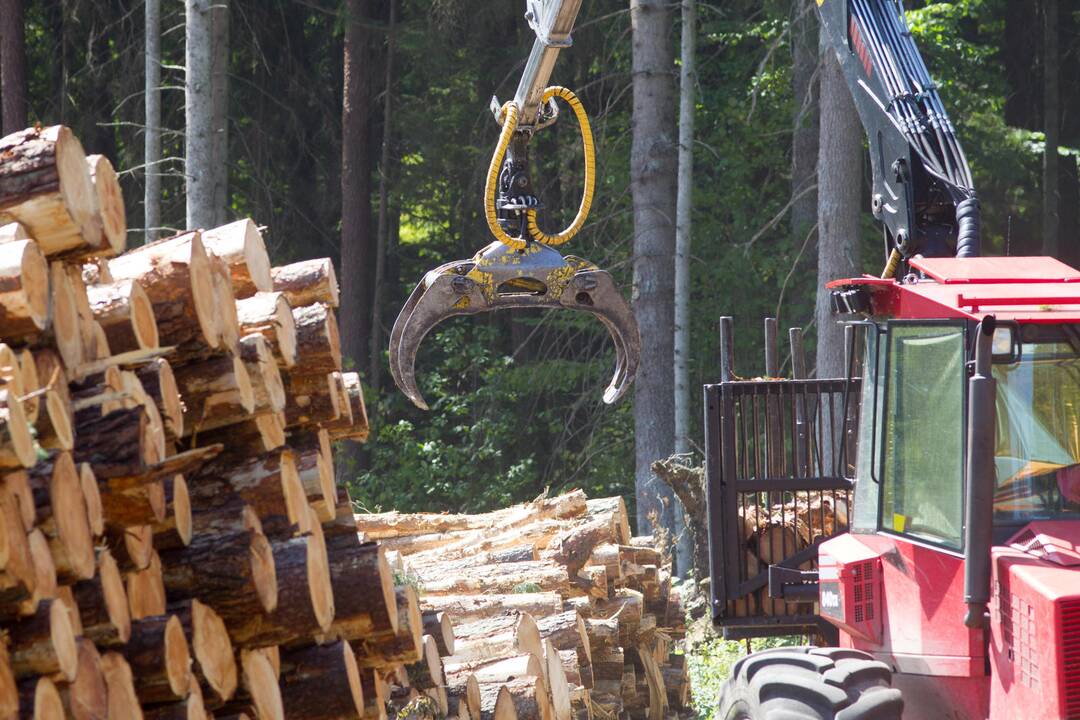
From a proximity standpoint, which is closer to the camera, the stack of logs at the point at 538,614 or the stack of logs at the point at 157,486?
the stack of logs at the point at 157,486

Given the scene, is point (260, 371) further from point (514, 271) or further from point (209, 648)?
point (514, 271)

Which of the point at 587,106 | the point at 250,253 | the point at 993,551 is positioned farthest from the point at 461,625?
the point at 587,106

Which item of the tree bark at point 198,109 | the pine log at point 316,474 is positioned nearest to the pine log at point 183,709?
the pine log at point 316,474

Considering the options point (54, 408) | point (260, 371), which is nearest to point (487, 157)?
point (260, 371)

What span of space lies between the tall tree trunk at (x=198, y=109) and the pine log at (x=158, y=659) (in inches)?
359

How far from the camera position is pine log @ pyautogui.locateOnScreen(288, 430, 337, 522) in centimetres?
538

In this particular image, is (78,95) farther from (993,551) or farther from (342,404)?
(993,551)

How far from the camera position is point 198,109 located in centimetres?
1282

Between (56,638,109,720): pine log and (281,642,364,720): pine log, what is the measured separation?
1.17 meters

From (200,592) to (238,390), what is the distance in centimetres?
70

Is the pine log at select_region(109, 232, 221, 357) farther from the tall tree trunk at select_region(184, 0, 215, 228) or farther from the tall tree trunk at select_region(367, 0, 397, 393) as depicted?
the tall tree trunk at select_region(367, 0, 397, 393)

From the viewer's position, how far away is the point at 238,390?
475cm

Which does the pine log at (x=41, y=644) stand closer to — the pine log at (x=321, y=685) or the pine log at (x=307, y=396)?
the pine log at (x=321, y=685)

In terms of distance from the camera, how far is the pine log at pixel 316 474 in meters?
5.38
